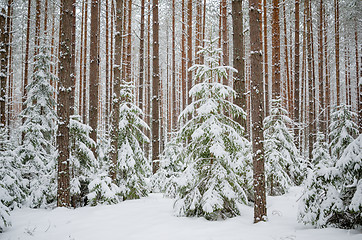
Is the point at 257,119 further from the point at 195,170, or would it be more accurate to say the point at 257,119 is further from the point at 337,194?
the point at 337,194

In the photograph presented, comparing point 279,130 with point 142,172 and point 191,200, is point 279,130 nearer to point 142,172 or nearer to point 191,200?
point 191,200

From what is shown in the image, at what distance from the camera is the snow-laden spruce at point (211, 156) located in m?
6.00

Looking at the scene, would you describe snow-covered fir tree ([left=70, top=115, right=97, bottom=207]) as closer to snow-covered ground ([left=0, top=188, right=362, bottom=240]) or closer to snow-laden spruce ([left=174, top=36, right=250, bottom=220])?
snow-covered ground ([left=0, top=188, right=362, bottom=240])

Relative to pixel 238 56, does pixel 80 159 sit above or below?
below

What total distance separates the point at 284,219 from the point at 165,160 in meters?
6.04

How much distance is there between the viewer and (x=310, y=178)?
16.9 ft

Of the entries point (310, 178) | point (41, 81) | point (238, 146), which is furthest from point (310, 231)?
point (41, 81)

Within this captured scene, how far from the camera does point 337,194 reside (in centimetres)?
479

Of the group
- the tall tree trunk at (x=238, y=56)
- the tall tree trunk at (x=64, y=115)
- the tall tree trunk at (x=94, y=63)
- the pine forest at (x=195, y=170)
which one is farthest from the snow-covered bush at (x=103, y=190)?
the tall tree trunk at (x=238, y=56)

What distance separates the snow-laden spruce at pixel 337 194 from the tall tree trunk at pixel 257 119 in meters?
0.95

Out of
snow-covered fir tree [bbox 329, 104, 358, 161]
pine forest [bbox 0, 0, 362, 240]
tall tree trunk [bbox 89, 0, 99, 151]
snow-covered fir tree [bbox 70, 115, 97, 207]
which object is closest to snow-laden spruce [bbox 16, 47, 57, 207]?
pine forest [bbox 0, 0, 362, 240]

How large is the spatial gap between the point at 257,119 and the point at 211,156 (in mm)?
1643

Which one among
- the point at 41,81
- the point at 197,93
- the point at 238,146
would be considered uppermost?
the point at 41,81

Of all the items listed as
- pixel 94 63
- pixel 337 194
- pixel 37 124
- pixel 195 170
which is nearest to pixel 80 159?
pixel 37 124
